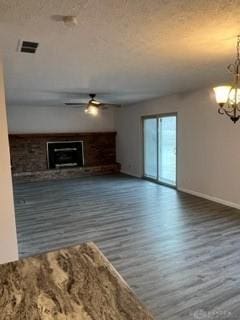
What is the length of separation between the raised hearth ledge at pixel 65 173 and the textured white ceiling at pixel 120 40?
4.00 m

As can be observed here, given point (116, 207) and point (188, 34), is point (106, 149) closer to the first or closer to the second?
point (116, 207)

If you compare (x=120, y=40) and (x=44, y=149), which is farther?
(x=44, y=149)

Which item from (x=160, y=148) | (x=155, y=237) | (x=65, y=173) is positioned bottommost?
(x=155, y=237)

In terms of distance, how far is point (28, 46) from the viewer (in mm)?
2473

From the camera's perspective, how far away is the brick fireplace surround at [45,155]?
781cm

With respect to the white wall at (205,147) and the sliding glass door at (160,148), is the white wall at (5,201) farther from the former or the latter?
the sliding glass door at (160,148)

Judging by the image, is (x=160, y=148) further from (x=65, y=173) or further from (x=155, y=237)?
(x=155, y=237)

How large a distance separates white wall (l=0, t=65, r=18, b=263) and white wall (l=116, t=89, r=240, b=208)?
393cm

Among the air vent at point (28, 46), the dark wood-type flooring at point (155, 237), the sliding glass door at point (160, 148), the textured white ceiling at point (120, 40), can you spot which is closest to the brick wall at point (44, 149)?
the dark wood-type flooring at point (155, 237)

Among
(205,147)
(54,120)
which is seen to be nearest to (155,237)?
(205,147)

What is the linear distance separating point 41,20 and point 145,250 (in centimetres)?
272

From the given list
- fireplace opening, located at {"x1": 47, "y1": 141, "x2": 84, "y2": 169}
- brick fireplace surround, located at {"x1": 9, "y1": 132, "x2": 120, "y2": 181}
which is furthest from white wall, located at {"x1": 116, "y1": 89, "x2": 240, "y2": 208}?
fireplace opening, located at {"x1": 47, "y1": 141, "x2": 84, "y2": 169}

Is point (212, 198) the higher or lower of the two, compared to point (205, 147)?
lower

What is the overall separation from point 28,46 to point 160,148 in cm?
502
